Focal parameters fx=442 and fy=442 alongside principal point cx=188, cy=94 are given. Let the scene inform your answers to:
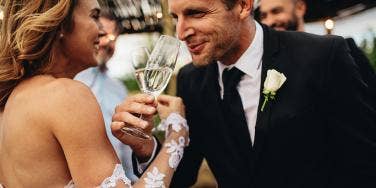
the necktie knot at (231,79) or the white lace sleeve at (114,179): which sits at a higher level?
the necktie knot at (231,79)

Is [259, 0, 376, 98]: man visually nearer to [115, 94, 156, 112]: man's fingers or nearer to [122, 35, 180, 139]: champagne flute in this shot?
[122, 35, 180, 139]: champagne flute

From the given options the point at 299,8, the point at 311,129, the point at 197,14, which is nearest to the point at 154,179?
the point at 311,129

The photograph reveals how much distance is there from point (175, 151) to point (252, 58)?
773mm

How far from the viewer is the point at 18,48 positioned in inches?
84.9

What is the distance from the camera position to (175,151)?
2.45 meters

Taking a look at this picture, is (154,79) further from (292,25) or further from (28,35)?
(292,25)

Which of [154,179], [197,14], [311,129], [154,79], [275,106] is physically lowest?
[154,179]

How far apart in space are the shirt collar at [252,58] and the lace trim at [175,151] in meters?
0.58

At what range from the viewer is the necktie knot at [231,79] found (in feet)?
8.83

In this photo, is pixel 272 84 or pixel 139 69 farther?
pixel 272 84

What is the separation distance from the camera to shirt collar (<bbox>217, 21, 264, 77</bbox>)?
2.72 meters

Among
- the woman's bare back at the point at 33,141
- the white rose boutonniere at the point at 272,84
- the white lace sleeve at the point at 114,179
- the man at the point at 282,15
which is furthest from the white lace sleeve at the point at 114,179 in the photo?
the man at the point at 282,15

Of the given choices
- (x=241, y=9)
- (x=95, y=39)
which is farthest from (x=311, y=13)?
(x=95, y=39)

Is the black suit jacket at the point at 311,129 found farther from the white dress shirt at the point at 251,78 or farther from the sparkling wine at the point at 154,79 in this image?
the sparkling wine at the point at 154,79
